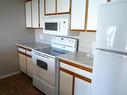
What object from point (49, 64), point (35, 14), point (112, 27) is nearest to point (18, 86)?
point (49, 64)

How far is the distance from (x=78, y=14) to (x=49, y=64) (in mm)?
1093

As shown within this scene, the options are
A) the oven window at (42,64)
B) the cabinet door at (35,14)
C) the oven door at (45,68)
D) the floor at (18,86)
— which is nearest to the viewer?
the oven door at (45,68)

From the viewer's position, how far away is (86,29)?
204cm

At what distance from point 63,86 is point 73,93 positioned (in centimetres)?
24

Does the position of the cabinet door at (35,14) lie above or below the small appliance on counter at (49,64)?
above

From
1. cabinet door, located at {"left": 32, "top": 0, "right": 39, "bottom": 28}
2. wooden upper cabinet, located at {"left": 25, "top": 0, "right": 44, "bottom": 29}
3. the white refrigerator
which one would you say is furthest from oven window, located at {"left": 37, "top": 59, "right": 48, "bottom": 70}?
the white refrigerator

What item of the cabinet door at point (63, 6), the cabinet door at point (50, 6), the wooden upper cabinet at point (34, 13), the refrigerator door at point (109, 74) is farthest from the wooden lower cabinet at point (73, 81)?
the wooden upper cabinet at point (34, 13)

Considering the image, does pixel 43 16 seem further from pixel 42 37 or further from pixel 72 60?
pixel 72 60

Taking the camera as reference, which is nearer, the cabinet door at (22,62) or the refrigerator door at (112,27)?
the refrigerator door at (112,27)

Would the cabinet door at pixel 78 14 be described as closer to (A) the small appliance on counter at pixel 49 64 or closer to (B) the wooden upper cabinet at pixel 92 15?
(B) the wooden upper cabinet at pixel 92 15

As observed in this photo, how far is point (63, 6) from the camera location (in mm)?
2359

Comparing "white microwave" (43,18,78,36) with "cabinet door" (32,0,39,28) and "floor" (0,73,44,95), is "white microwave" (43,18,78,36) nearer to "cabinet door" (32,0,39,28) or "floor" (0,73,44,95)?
"cabinet door" (32,0,39,28)

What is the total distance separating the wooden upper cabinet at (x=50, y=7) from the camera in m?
2.58

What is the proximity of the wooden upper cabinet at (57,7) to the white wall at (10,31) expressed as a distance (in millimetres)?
1103
